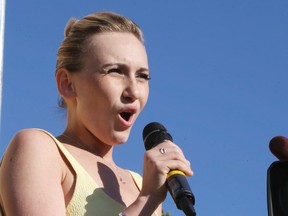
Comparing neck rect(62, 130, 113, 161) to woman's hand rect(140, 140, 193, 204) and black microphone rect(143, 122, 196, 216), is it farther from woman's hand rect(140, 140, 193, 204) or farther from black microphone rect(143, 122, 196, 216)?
black microphone rect(143, 122, 196, 216)

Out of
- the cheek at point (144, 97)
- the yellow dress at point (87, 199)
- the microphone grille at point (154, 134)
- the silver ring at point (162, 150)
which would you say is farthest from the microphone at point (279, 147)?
the cheek at point (144, 97)

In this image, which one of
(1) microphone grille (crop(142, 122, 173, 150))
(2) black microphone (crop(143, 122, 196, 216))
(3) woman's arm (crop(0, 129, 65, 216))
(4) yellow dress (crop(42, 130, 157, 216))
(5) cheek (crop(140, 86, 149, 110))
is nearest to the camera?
(2) black microphone (crop(143, 122, 196, 216))

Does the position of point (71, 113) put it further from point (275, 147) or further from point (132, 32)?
point (275, 147)

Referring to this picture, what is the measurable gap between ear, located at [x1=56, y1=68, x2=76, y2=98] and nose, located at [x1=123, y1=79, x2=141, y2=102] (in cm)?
27

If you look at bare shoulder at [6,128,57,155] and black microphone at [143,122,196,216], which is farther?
bare shoulder at [6,128,57,155]

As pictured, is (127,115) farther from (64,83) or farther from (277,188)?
(277,188)

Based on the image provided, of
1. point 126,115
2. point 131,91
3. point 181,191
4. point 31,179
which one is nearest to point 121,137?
point 126,115

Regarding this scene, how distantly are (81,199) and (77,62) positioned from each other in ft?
2.29

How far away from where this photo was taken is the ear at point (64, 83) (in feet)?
12.3

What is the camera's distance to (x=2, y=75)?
3814 mm

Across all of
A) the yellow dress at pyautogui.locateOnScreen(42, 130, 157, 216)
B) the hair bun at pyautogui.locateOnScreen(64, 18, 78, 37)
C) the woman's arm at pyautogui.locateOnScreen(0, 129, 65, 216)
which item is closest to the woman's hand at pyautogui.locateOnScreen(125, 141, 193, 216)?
the yellow dress at pyautogui.locateOnScreen(42, 130, 157, 216)

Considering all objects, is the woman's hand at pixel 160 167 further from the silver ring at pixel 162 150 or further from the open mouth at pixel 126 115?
the open mouth at pixel 126 115

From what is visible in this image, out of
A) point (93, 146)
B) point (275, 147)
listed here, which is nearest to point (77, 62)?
point (93, 146)

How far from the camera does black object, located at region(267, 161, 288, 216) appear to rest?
Answer: 2.84 metres
